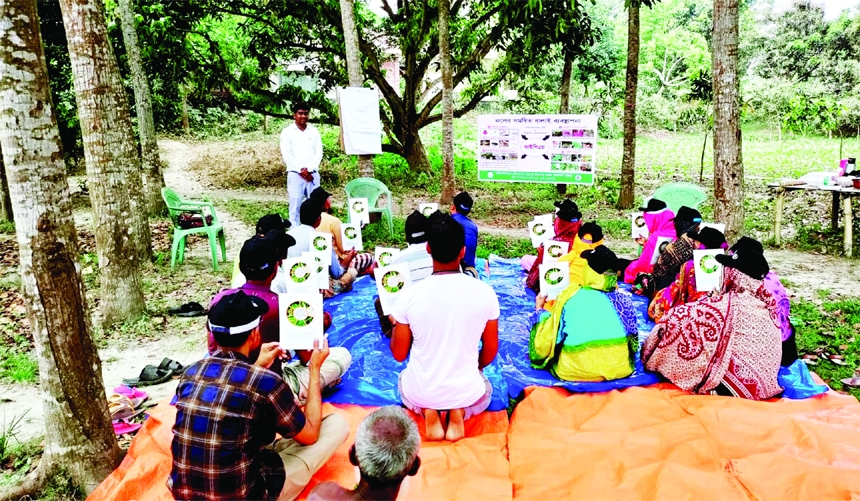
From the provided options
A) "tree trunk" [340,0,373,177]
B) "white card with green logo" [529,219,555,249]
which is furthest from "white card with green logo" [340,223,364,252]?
"tree trunk" [340,0,373,177]

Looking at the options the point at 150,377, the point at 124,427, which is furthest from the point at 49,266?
the point at 150,377

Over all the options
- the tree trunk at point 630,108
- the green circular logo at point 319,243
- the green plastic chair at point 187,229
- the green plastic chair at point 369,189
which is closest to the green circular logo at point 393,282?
the green circular logo at point 319,243

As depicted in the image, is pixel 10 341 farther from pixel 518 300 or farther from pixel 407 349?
pixel 518 300

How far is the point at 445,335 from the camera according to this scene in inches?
121

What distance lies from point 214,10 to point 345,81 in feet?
9.87

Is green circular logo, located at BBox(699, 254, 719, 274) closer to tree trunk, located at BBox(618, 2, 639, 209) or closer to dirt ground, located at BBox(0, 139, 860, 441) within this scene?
dirt ground, located at BBox(0, 139, 860, 441)

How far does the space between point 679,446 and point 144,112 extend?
29.9 feet

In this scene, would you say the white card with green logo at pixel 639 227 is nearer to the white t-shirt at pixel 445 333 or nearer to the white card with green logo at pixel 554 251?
the white card with green logo at pixel 554 251

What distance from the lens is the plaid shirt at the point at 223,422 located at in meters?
2.18

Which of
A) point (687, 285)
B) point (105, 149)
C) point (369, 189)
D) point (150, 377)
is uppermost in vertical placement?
point (105, 149)

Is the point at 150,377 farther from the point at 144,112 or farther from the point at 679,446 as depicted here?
the point at 144,112

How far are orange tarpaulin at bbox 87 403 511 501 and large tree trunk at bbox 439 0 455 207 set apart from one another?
19.2 ft

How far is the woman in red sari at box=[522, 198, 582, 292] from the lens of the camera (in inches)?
213

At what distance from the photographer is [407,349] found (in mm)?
3240
